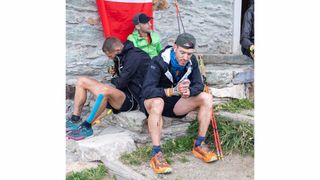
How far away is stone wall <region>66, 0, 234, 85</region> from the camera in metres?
5.12

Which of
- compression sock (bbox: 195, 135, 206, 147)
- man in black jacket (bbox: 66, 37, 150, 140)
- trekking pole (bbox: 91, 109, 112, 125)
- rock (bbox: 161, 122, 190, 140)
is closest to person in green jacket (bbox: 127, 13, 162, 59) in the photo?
man in black jacket (bbox: 66, 37, 150, 140)

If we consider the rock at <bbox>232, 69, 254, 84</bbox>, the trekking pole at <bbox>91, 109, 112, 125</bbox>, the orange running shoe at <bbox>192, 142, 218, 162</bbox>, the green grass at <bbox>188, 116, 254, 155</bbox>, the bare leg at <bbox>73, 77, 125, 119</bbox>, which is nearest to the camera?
the orange running shoe at <bbox>192, 142, 218, 162</bbox>

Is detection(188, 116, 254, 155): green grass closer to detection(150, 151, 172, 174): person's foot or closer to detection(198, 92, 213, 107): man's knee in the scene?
detection(198, 92, 213, 107): man's knee

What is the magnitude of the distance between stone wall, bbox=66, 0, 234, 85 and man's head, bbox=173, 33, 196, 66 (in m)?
1.64

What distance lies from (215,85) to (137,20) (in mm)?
1217

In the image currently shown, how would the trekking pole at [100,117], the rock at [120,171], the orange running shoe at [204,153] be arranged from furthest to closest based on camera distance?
the trekking pole at [100,117]
the orange running shoe at [204,153]
the rock at [120,171]

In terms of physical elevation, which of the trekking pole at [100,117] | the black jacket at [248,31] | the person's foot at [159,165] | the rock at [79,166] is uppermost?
the black jacket at [248,31]

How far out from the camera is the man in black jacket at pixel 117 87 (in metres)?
4.40

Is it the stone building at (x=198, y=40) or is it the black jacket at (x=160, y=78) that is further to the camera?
the stone building at (x=198, y=40)

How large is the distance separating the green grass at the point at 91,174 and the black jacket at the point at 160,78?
2.56 feet

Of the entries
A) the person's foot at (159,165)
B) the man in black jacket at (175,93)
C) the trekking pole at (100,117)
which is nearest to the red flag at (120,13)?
the trekking pole at (100,117)

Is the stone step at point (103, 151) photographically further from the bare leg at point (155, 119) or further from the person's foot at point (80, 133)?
the bare leg at point (155, 119)
